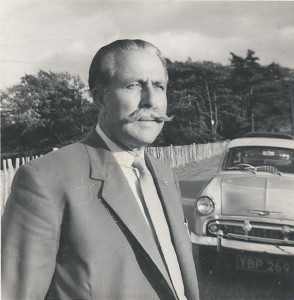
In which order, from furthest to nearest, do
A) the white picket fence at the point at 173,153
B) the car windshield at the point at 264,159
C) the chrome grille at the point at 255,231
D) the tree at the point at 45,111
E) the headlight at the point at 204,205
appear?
the car windshield at the point at 264,159 → the headlight at the point at 204,205 → the chrome grille at the point at 255,231 → the white picket fence at the point at 173,153 → the tree at the point at 45,111

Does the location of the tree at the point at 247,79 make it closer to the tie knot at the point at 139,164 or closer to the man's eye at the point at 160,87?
the man's eye at the point at 160,87

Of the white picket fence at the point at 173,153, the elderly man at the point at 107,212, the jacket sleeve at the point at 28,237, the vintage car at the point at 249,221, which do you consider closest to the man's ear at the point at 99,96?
the elderly man at the point at 107,212

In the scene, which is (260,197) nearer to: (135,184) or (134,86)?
(135,184)

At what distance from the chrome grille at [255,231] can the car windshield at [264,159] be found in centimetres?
66

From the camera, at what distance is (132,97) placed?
3.80ft

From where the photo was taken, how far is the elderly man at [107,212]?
954 mm

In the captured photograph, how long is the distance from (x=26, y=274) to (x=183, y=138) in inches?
67.2

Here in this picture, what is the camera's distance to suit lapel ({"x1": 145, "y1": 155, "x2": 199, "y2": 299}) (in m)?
1.24

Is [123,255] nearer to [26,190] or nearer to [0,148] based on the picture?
[26,190]

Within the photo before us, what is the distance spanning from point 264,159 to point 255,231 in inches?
33.7

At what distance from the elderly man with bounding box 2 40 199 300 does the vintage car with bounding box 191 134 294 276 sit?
4.97 ft

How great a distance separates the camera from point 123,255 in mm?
1053

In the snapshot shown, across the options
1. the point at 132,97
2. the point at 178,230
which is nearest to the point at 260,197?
the point at 178,230

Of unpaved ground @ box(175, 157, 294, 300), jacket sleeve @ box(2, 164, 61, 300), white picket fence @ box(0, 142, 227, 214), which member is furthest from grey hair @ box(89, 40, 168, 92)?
unpaved ground @ box(175, 157, 294, 300)
